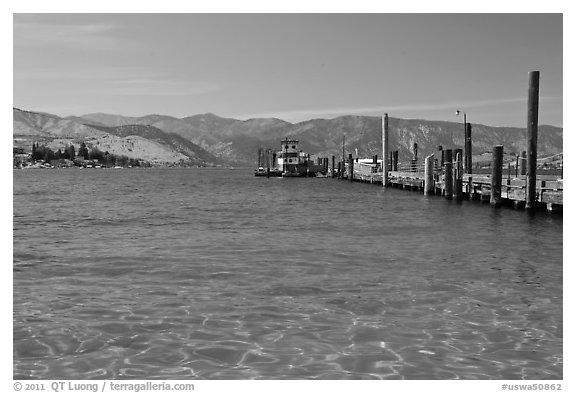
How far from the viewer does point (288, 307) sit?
12.0 meters

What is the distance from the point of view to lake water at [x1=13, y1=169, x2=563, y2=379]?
29.2ft

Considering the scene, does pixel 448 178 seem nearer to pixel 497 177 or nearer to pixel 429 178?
pixel 429 178

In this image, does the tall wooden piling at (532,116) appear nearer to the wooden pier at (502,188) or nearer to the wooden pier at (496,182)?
the wooden pier at (496,182)

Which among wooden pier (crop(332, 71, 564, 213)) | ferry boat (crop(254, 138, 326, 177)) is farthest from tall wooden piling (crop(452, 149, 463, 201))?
ferry boat (crop(254, 138, 326, 177))

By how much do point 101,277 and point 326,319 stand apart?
672cm

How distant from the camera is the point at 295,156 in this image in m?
124

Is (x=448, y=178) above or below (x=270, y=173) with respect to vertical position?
above

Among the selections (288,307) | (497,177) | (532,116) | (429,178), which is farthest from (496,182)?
(288,307)

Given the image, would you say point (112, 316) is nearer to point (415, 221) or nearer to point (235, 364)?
point (235, 364)

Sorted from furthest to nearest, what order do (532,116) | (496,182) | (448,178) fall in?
(448,178)
(496,182)
(532,116)

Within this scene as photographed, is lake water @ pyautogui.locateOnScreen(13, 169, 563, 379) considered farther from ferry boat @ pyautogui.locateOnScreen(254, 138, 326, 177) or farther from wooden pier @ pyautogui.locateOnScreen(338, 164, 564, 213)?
ferry boat @ pyautogui.locateOnScreen(254, 138, 326, 177)

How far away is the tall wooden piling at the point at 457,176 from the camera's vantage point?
1695 inches

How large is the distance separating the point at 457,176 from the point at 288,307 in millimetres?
34578
